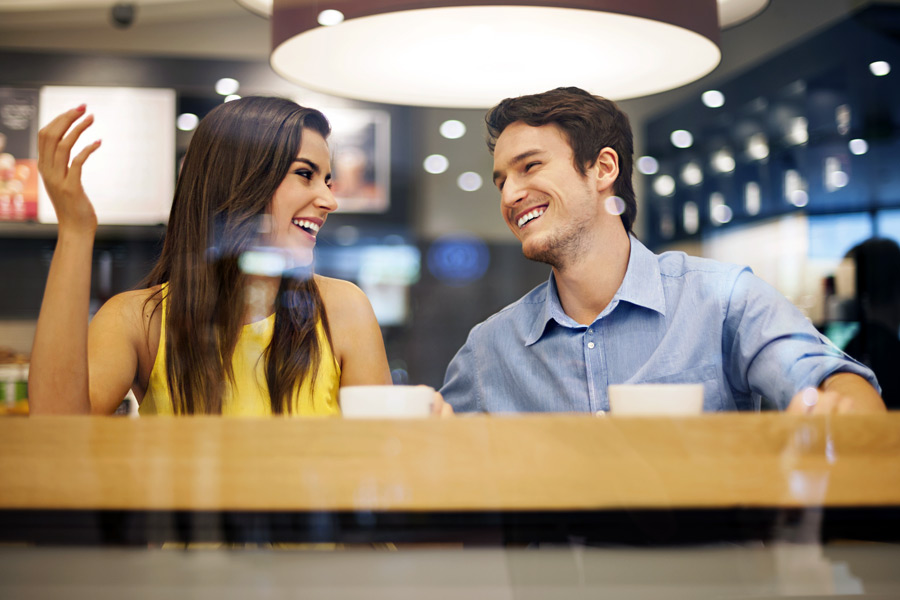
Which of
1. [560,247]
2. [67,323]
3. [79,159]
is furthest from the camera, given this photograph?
[560,247]

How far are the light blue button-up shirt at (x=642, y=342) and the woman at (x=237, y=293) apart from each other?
17 cm

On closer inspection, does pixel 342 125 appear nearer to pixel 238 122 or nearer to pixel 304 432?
pixel 238 122

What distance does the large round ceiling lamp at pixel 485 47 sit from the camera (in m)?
1.02

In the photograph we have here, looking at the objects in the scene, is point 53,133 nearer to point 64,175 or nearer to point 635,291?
point 64,175

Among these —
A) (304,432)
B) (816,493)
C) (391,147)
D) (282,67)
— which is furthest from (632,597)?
(282,67)

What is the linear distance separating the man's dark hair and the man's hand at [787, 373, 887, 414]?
345 mm

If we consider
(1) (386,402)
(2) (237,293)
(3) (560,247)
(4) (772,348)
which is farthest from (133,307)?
(4) (772,348)

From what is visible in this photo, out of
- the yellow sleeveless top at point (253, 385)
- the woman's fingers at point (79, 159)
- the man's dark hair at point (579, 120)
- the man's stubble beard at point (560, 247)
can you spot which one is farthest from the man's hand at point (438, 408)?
the woman's fingers at point (79, 159)

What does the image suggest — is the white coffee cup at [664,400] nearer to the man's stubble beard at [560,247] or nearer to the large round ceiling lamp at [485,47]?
the man's stubble beard at [560,247]

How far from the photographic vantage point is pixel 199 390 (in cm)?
99

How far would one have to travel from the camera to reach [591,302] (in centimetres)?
112

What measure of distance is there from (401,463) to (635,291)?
550 millimetres

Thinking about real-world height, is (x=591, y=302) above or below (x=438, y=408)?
above

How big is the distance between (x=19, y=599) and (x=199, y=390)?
322 mm
